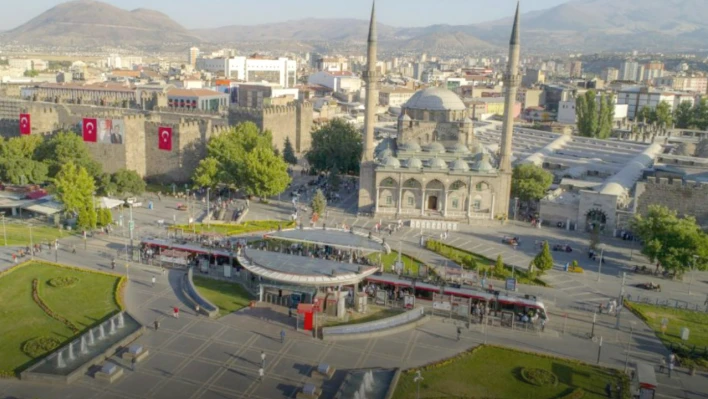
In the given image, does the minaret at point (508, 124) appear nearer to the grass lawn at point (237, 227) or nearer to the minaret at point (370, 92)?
the minaret at point (370, 92)

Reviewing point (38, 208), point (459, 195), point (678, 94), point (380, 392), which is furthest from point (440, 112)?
point (678, 94)

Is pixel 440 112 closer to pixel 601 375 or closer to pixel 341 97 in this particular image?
pixel 601 375

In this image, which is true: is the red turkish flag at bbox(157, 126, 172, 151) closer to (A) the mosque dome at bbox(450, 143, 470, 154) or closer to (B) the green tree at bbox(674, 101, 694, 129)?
(A) the mosque dome at bbox(450, 143, 470, 154)

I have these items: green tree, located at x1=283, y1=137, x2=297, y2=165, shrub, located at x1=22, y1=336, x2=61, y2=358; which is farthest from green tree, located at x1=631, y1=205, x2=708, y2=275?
green tree, located at x1=283, y1=137, x2=297, y2=165

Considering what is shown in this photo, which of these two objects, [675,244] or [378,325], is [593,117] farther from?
[378,325]

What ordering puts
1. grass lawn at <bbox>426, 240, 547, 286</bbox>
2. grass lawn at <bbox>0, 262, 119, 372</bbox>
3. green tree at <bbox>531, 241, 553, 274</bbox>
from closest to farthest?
grass lawn at <bbox>0, 262, 119, 372</bbox>
green tree at <bbox>531, 241, 553, 274</bbox>
grass lawn at <bbox>426, 240, 547, 286</bbox>
